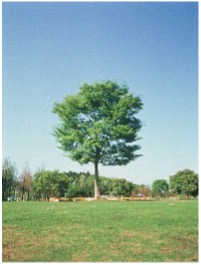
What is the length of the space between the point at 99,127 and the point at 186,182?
21.2ft

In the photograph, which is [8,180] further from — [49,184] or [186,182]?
[186,182]

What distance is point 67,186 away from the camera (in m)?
14.4

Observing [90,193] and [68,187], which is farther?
[90,193]

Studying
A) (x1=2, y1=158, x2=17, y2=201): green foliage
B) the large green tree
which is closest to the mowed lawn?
(x1=2, y1=158, x2=17, y2=201): green foliage

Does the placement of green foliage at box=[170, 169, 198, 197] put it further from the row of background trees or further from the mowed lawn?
the mowed lawn

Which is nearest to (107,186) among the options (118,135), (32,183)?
(118,135)

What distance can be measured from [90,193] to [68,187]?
3.08 meters

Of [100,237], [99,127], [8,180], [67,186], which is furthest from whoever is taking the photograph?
[99,127]

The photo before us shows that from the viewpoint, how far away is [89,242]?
6.85 metres

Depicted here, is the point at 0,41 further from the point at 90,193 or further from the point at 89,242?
the point at 90,193

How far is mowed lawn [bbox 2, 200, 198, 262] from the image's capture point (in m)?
6.49

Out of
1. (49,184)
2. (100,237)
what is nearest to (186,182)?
(49,184)

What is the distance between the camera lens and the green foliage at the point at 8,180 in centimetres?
1002

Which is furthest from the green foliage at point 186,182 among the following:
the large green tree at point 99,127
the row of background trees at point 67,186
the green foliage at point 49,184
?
the green foliage at point 49,184
